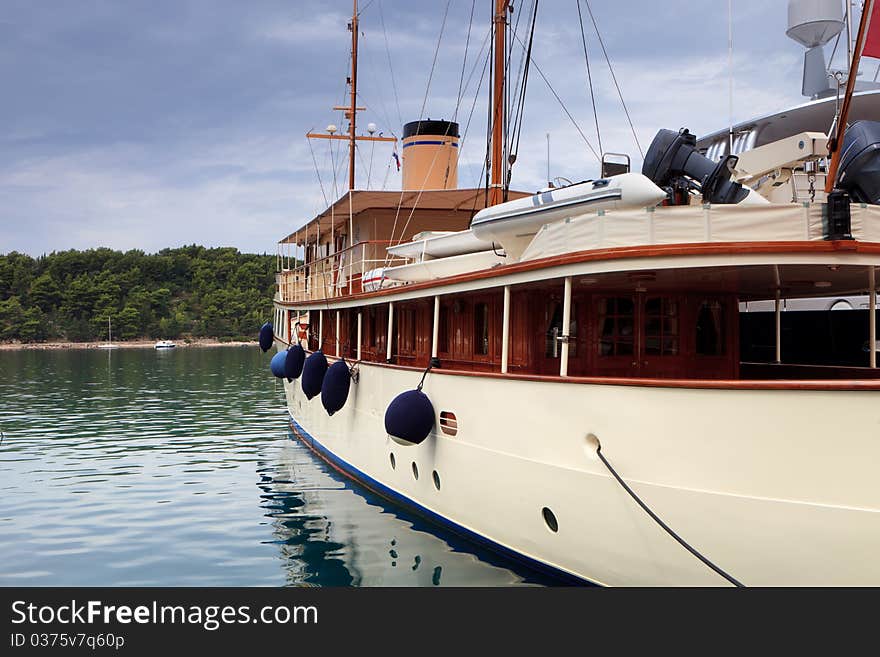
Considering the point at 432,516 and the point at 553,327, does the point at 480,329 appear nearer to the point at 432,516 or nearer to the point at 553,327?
the point at 553,327

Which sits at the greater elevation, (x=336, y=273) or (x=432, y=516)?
(x=336, y=273)

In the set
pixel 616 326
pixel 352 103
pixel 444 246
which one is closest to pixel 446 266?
pixel 444 246

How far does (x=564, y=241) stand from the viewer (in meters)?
8.39

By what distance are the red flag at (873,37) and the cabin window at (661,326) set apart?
10.3ft

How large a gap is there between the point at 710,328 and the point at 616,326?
4.16 feet

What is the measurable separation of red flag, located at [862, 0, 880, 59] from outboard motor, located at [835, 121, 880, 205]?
1456mm

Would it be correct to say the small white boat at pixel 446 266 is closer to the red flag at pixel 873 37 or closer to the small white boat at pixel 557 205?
the small white boat at pixel 557 205

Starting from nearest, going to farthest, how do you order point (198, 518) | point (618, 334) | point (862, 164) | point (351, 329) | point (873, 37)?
point (873, 37), point (618, 334), point (862, 164), point (198, 518), point (351, 329)

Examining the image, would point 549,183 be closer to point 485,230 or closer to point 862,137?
point 485,230

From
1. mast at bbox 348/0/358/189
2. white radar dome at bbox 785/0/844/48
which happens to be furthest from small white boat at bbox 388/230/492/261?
white radar dome at bbox 785/0/844/48

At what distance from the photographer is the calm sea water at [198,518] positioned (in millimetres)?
9836

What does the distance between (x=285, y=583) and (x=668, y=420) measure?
4.97 m

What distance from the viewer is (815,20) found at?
72.6 feet

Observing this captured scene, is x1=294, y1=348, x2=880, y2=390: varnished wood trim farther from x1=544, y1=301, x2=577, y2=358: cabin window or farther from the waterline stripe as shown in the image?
the waterline stripe
